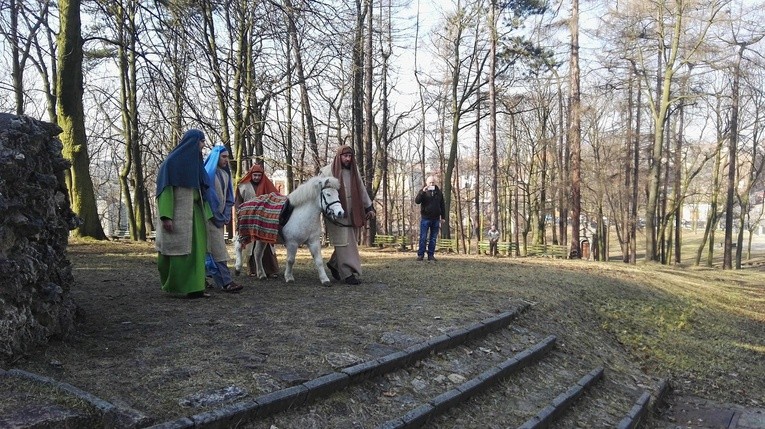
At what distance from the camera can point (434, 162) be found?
4159cm

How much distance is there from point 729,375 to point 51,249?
779cm

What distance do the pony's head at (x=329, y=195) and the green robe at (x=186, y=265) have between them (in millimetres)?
1803

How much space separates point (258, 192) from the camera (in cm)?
916

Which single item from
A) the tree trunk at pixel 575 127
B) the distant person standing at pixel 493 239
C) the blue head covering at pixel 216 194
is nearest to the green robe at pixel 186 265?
the blue head covering at pixel 216 194

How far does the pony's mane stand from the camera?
784 centimetres

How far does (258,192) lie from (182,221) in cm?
284

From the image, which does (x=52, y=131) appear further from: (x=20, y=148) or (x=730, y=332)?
(x=730, y=332)

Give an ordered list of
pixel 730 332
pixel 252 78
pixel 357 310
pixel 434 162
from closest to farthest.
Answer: pixel 357 310
pixel 730 332
pixel 252 78
pixel 434 162

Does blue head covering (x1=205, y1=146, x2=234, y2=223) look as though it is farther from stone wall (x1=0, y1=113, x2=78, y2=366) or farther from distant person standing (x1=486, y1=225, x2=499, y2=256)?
distant person standing (x1=486, y1=225, x2=499, y2=256)

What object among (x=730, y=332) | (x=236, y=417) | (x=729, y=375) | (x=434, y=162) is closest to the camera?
(x=236, y=417)

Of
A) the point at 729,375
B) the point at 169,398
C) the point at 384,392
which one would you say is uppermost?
the point at 169,398

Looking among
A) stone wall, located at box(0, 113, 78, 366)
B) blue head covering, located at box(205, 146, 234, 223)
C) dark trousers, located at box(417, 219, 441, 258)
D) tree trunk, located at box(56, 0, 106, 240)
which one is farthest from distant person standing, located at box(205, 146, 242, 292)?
dark trousers, located at box(417, 219, 441, 258)

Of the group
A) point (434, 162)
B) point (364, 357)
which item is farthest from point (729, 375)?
point (434, 162)

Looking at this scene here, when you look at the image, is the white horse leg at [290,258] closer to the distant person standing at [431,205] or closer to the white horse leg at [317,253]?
the white horse leg at [317,253]
